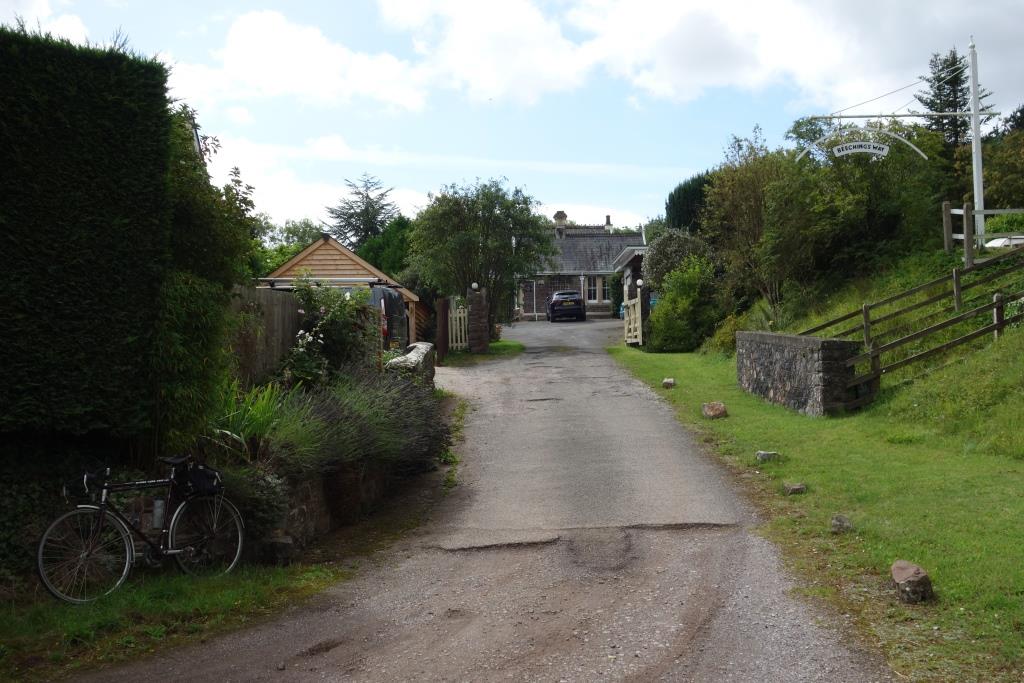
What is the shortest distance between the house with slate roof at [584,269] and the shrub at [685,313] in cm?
2750

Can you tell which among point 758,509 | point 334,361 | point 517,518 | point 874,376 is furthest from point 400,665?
point 874,376

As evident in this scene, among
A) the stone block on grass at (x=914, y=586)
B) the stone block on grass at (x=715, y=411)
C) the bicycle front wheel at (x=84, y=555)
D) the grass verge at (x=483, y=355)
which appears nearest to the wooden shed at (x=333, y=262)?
the grass verge at (x=483, y=355)

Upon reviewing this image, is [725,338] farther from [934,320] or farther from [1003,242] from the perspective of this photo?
[934,320]

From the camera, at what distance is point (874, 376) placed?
1345 centimetres

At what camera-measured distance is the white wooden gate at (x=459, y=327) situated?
2747cm

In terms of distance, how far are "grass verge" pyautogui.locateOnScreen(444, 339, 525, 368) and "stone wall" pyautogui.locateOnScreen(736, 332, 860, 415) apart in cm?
Answer: 973

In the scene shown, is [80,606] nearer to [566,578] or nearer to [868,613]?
[566,578]

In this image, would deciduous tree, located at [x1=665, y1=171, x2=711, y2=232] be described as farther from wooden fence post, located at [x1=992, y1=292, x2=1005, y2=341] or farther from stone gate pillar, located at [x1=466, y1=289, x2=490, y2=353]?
wooden fence post, located at [x1=992, y1=292, x2=1005, y2=341]

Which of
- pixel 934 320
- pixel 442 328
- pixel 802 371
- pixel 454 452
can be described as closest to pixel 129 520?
pixel 454 452

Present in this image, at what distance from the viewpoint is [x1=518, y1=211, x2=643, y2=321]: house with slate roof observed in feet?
189

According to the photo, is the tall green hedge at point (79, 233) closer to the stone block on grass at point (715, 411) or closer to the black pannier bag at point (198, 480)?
the black pannier bag at point (198, 480)

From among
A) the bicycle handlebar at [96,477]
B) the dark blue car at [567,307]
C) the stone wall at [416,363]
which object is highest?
the dark blue car at [567,307]

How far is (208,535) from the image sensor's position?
22.7 feet

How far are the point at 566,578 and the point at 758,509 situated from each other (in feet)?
9.22
